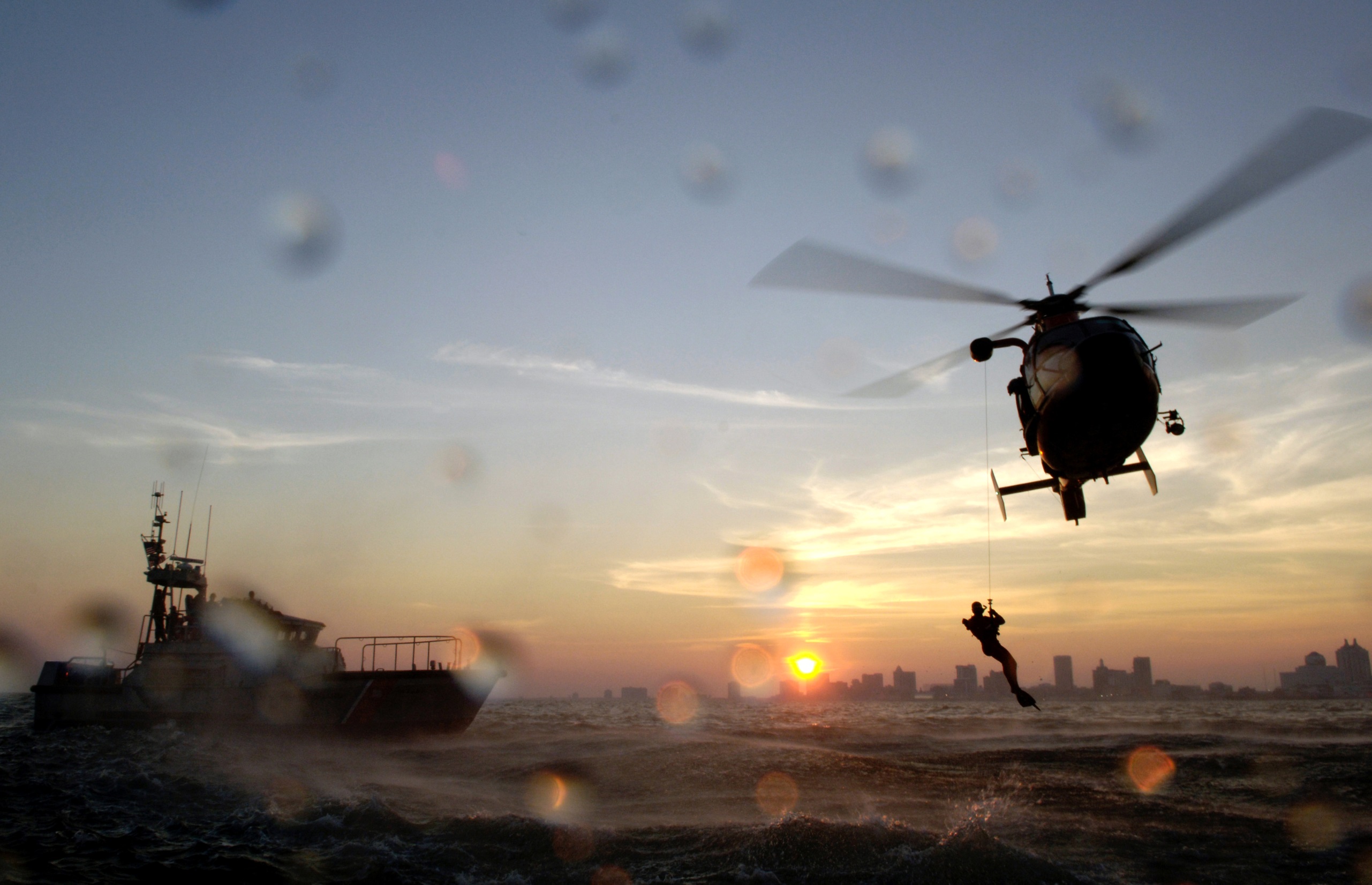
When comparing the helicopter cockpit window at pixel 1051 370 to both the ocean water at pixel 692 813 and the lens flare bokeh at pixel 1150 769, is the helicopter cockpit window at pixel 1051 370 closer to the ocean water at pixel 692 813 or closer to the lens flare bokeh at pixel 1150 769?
the ocean water at pixel 692 813

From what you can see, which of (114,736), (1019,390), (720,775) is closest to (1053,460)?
(1019,390)

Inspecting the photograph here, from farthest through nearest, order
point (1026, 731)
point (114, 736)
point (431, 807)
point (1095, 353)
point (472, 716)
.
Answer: point (1026, 731) → point (472, 716) → point (114, 736) → point (431, 807) → point (1095, 353)

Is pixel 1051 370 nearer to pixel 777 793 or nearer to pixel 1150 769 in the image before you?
pixel 777 793

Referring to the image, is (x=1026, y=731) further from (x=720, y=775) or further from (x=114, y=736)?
(x=114, y=736)

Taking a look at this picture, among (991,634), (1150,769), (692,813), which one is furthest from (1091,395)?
(1150,769)

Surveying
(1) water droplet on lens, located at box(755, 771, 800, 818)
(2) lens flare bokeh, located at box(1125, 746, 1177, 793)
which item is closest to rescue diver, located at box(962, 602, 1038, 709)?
(1) water droplet on lens, located at box(755, 771, 800, 818)

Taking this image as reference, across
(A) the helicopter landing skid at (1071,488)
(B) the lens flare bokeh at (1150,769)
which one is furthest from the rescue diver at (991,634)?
(B) the lens flare bokeh at (1150,769)
